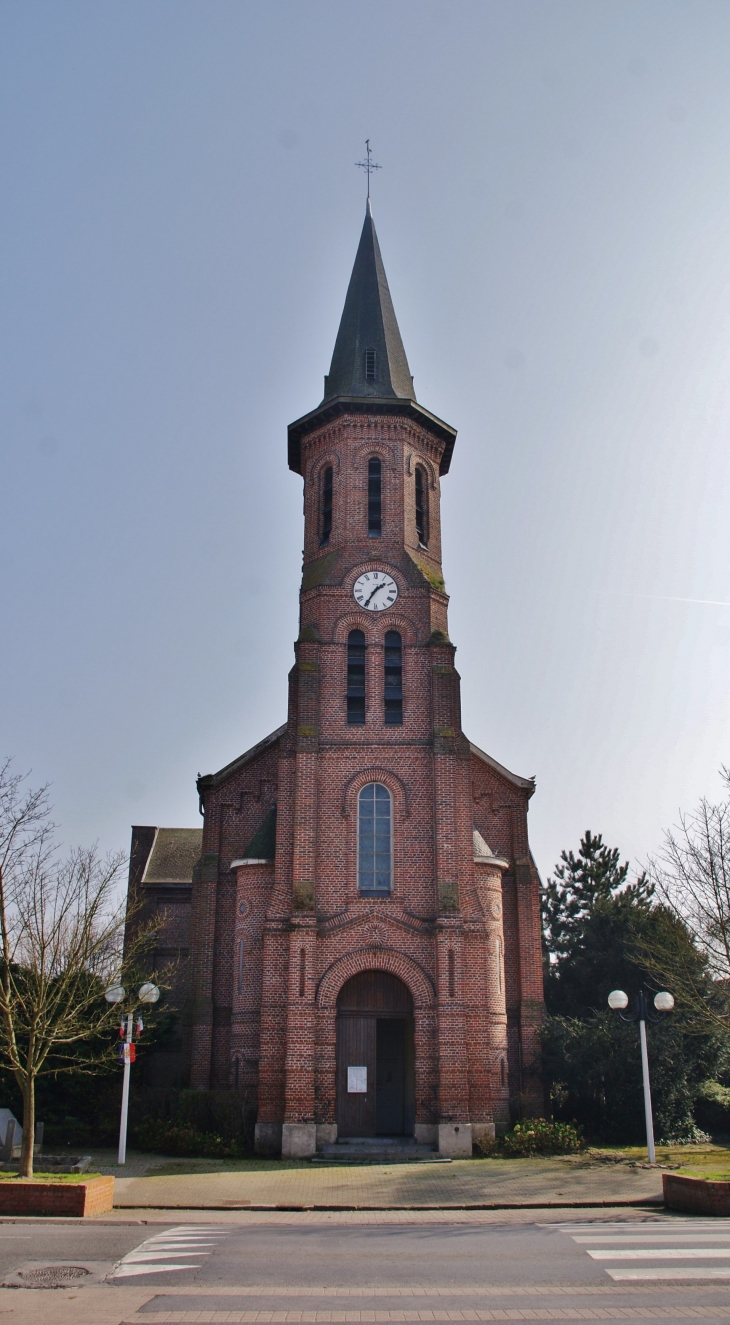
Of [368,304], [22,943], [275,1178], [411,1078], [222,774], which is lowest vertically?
[275,1178]

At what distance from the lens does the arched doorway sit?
24.6 metres

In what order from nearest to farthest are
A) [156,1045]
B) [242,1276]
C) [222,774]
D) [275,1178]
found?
[242,1276] < [275,1178] < [156,1045] < [222,774]

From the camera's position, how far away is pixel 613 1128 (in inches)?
1022

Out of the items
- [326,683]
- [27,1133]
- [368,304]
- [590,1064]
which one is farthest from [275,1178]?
[368,304]

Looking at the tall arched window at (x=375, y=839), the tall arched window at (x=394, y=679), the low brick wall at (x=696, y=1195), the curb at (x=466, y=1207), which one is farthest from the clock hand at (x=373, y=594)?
the low brick wall at (x=696, y=1195)

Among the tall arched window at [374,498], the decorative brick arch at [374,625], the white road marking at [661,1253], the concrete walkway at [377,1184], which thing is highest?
the tall arched window at [374,498]

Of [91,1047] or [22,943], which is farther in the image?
[91,1047]

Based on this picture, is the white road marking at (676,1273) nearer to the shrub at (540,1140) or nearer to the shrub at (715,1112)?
the shrub at (540,1140)

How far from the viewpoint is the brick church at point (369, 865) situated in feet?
80.3

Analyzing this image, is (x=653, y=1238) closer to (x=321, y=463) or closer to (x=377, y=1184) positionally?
(x=377, y=1184)

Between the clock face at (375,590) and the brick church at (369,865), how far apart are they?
0.06 m

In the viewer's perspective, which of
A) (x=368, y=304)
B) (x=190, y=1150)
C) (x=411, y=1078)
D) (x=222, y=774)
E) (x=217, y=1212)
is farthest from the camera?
(x=368, y=304)

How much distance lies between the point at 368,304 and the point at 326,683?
544 inches

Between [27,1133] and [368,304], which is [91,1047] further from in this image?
[368,304]
